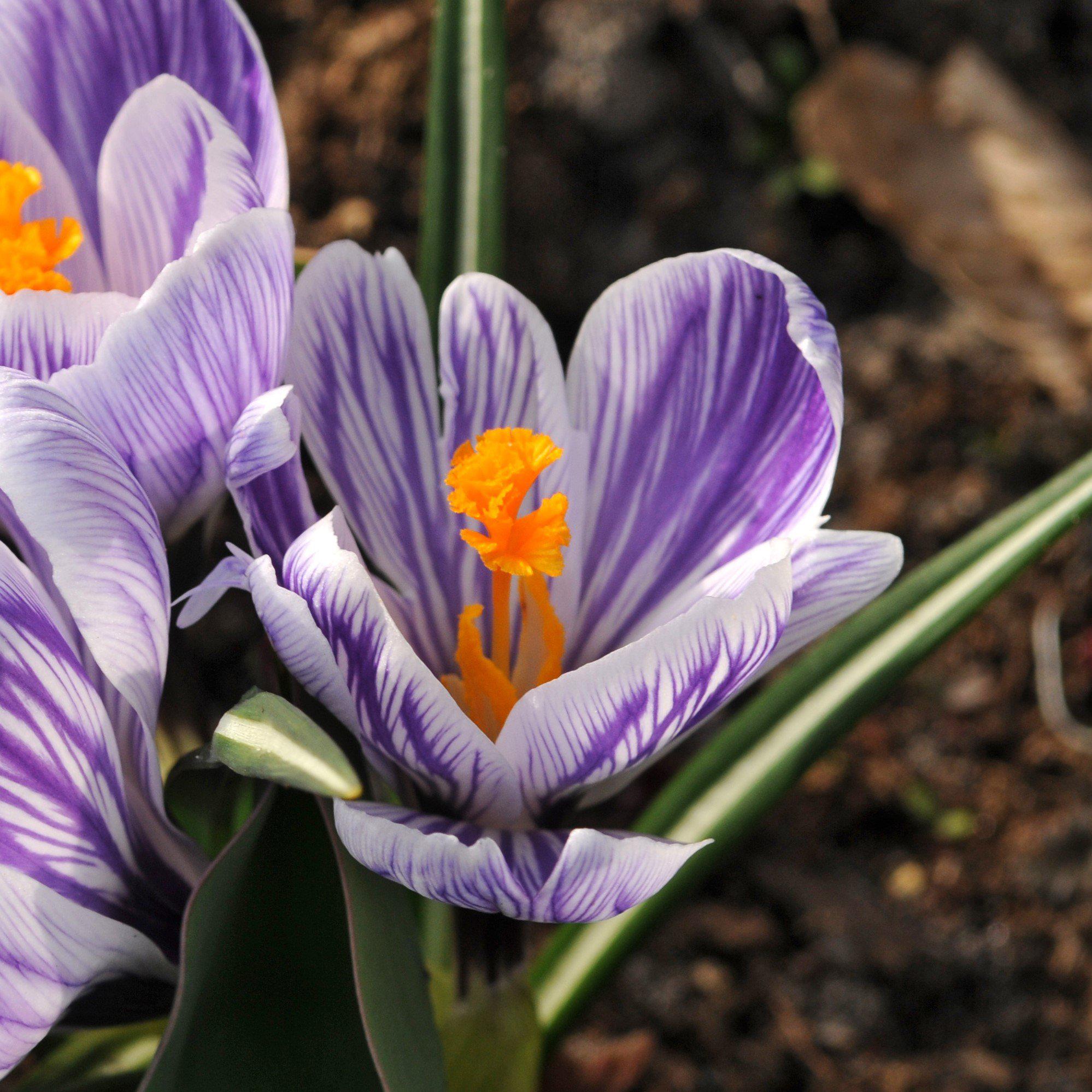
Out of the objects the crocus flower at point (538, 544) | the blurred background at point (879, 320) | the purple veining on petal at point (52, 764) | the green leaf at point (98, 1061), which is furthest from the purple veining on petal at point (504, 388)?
the blurred background at point (879, 320)

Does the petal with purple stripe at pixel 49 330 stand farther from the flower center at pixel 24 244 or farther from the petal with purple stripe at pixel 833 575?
the petal with purple stripe at pixel 833 575

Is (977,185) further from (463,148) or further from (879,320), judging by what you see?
(463,148)

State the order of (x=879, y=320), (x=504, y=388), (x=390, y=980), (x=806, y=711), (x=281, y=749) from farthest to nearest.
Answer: (x=879, y=320) → (x=806, y=711) → (x=504, y=388) → (x=390, y=980) → (x=281, y=749)

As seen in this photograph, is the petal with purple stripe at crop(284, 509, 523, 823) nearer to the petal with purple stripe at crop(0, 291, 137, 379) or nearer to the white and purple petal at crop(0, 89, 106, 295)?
the petal with purple stripe at crop(0, 291, 137, 379)

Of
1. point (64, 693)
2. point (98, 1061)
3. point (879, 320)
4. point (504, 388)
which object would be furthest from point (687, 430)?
point (879, 320)

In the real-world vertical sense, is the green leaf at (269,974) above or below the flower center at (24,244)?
below

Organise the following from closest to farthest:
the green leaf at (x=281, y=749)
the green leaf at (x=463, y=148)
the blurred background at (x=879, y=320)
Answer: the green leaf at (x=281, y=749)
the green leaf at (x=463, y=148)
the blurred background at (x=879, y=320)
